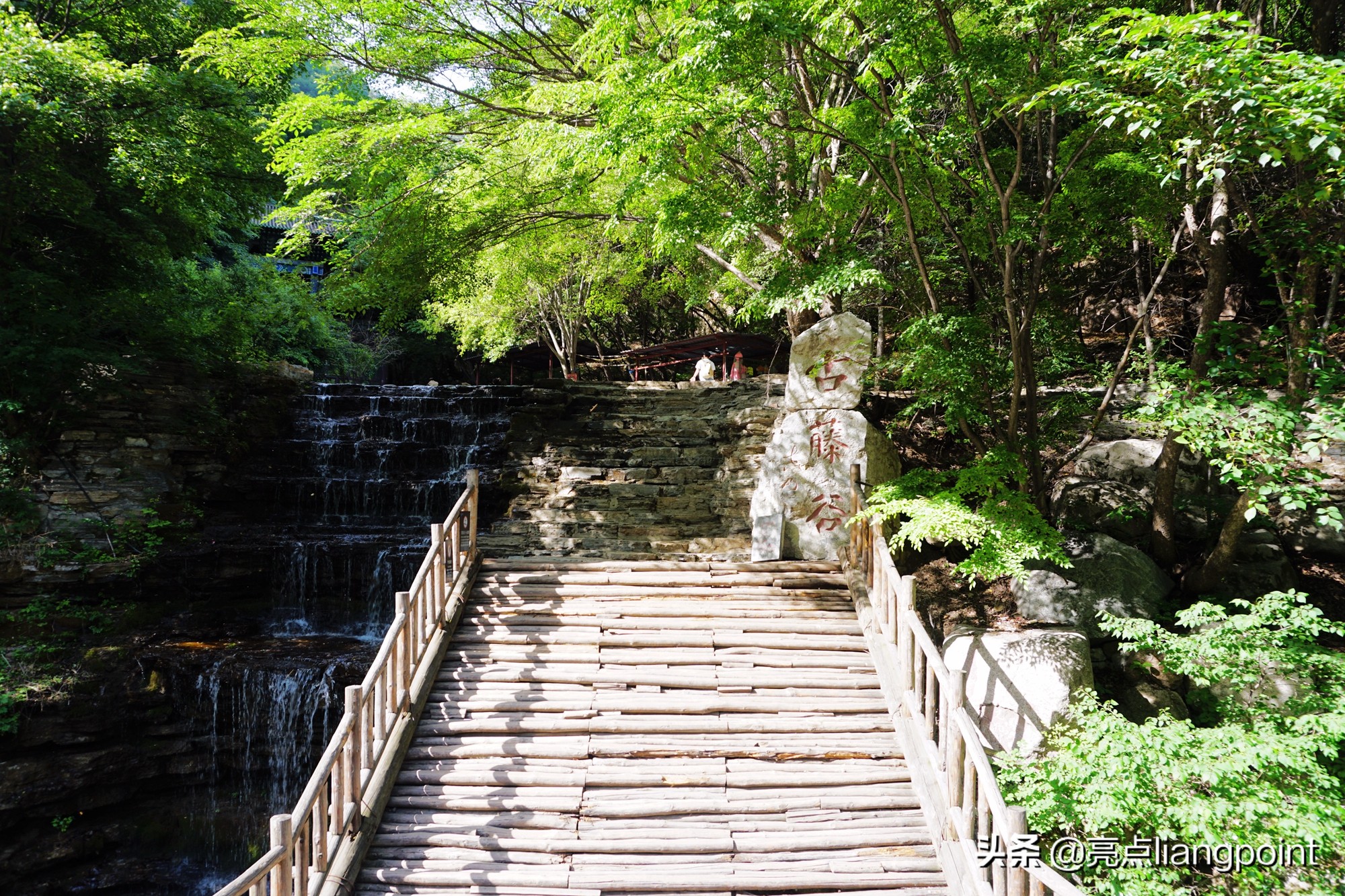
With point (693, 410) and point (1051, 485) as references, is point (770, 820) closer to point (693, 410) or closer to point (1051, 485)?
point (1051, 485)

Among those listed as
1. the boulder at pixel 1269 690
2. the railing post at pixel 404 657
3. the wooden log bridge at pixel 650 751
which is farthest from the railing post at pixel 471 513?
the boulder at pixel 1269 690

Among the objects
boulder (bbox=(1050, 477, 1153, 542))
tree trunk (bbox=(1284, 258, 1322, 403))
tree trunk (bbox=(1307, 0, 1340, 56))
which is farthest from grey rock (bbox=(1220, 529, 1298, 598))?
tree trunk (bbox=(1307, 0, 1340, 56))

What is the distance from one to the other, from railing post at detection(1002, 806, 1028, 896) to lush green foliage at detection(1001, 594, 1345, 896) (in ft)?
3.06

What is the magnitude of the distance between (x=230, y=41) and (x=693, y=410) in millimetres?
8961

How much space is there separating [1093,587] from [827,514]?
2.81 meters

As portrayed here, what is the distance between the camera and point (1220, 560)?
24.6ft

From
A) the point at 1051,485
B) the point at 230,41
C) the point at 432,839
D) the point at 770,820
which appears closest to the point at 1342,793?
the point at 770,820

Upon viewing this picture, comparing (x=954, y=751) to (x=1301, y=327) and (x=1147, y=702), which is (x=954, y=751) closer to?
(x=1147, y=702)

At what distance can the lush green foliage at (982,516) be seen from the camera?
638 centimetres

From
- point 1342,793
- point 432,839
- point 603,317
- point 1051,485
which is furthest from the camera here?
point 603,317

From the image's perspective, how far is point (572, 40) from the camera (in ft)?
34.0

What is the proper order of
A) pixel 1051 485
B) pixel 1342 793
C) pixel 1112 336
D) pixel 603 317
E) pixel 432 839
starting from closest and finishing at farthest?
pixel 1342 793
pixel 432 839
pixel 1051 485
pixel 1112 336
pixel 603 317

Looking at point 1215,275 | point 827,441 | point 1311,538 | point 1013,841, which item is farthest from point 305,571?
point 1311,538

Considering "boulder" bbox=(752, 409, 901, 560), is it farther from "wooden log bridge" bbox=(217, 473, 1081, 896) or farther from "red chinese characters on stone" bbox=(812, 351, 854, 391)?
"wooden log bridge" bbox=(217, 473, 1081, 896)
